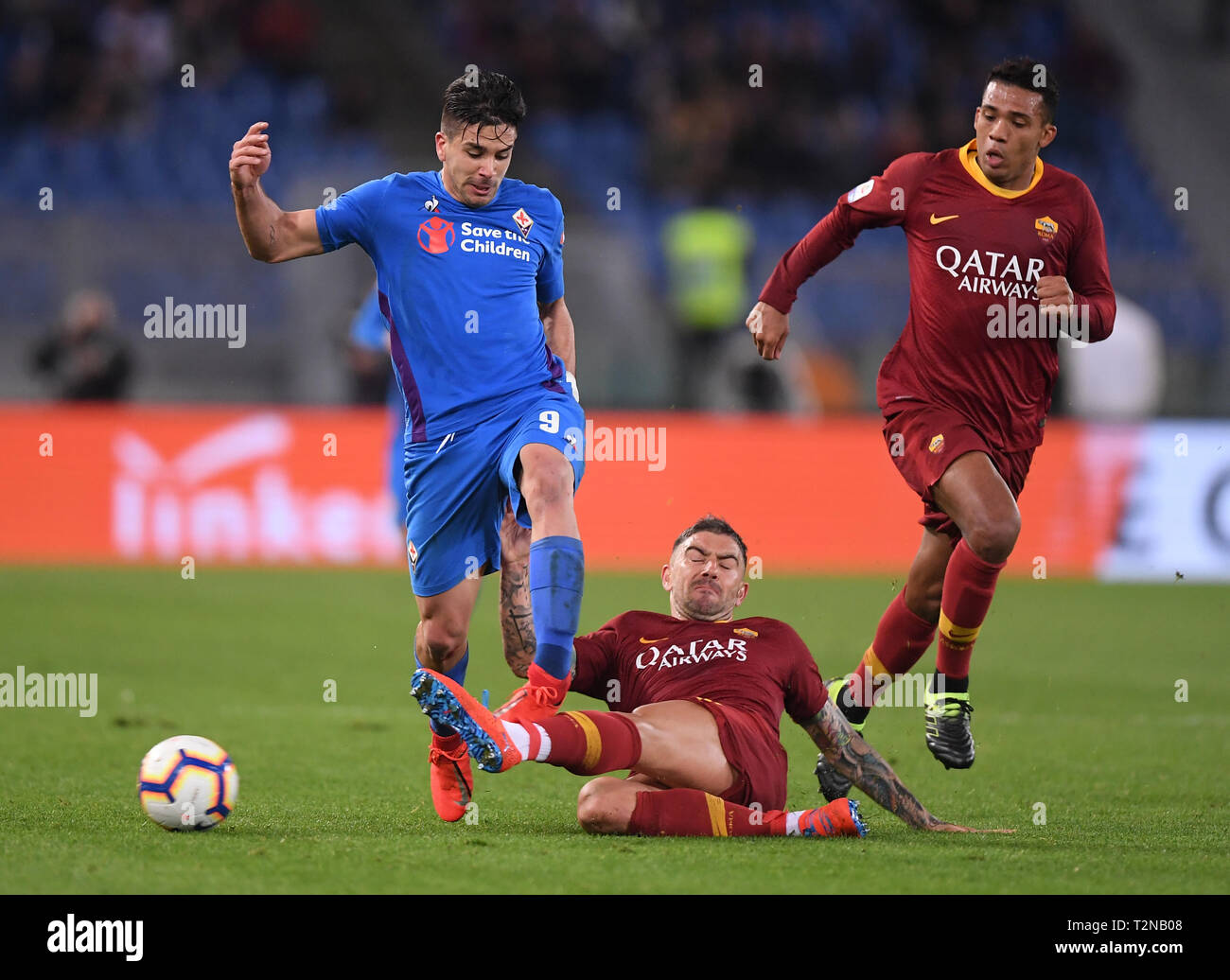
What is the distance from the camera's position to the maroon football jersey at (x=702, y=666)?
17.7ft

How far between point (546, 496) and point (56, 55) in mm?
15099

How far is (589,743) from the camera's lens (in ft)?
16.0

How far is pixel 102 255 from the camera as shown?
1571 centimetres

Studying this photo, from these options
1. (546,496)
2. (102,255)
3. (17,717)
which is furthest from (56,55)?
(546,496)

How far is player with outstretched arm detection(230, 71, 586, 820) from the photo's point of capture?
5.58 m

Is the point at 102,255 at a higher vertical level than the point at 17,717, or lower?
higher

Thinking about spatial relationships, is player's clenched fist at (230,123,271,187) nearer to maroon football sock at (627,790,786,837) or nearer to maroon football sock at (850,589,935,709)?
maroon football sock at (627,790,786,837)

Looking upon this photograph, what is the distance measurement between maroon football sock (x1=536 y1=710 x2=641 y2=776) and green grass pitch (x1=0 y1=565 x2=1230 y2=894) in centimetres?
24

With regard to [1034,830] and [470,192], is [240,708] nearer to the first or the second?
[470,192]

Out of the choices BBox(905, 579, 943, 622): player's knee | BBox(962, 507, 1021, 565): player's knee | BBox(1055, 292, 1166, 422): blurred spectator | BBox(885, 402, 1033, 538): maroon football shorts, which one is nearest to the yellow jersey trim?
BBox(885, 402, 1033, 538): maroon football shorts

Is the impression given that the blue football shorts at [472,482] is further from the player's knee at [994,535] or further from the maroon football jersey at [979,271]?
the player's knee at [994,535]

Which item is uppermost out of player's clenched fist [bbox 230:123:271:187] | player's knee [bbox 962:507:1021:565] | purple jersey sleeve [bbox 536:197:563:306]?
player's clenched fist [bbox 230:123:271:187]

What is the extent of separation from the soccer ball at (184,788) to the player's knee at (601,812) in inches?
42.2

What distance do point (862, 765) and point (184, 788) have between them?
6.99 ft
